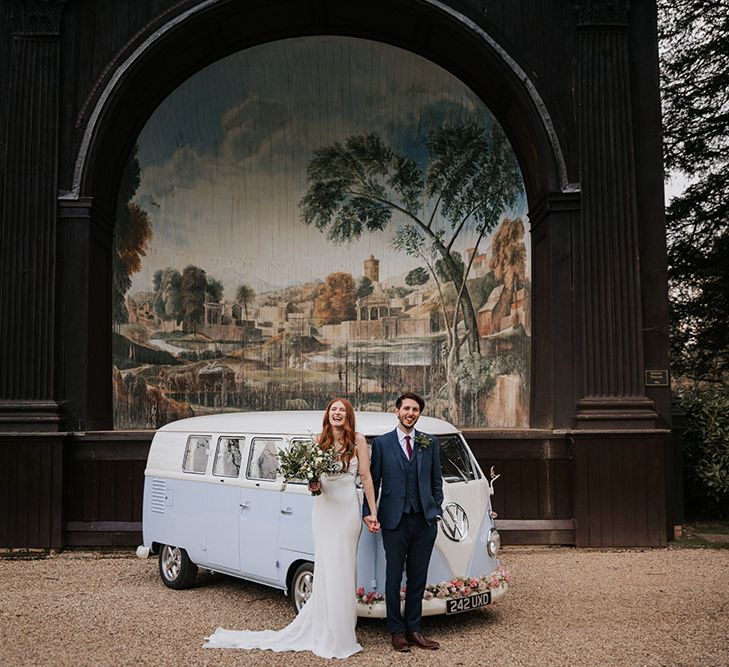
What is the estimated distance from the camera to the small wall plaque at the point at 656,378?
10141mm

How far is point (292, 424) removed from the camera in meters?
6.99

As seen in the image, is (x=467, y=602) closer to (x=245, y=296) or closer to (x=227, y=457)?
(x=227, y=457)

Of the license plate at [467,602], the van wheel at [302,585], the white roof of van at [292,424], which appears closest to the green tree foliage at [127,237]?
the white roof of van at [292,424]

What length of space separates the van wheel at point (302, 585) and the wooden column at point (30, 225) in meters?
4.62

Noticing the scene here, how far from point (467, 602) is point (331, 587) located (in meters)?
1.14

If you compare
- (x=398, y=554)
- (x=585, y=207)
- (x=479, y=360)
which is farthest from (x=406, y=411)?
(x=479, y=360)

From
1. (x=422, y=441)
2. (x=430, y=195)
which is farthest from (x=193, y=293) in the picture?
(x=422, y=441)

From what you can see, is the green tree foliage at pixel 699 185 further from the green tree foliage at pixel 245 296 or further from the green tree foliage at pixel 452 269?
the green tree foliage at pixel 245 296

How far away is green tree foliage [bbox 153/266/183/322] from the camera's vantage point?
42.5 feet

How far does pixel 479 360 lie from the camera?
42.0 ft

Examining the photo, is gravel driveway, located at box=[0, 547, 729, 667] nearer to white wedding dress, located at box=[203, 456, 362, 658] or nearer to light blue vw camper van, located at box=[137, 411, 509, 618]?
white wedding dress, located at box=[203, 456, 362, 658]

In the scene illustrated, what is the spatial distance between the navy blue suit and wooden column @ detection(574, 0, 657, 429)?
4.52 meters

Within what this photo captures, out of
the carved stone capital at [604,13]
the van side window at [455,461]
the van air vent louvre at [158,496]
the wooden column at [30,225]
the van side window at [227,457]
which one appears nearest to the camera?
the van side window at [455,461]

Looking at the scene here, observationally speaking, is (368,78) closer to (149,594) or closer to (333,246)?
(333,246)
